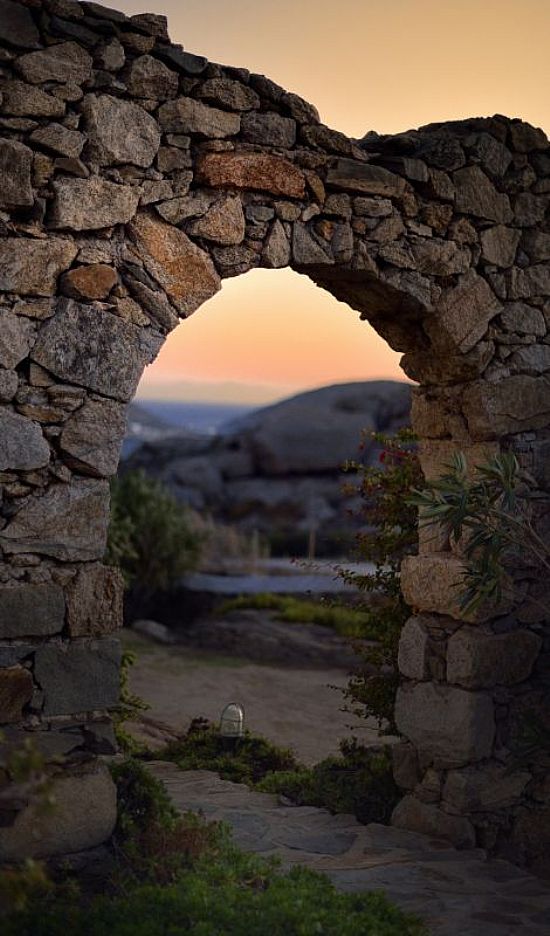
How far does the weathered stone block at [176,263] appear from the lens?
14.8 feet

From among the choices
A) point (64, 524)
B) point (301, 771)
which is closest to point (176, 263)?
point (64, 524)

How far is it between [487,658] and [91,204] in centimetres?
295

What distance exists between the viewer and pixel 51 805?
8.75ft

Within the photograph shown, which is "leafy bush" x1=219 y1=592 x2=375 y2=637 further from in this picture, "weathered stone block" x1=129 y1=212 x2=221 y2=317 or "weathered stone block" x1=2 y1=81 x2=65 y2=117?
"weathered stone block" x1=2 y1=81 x2=65 y2=117

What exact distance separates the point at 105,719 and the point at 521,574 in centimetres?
239

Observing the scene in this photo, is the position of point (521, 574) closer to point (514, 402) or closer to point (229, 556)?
point (514, 402)

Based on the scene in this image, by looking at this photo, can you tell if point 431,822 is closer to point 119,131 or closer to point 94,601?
point 94,601

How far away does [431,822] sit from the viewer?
5465 millimetres

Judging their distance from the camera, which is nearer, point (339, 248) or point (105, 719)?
point (105, 719)

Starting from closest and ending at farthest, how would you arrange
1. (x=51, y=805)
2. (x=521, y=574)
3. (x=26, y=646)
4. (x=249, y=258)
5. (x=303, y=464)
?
(x=51, y=805), (x=26, y=646), (x=249, y=258), (x=521, y=574), (x=303, y=464)

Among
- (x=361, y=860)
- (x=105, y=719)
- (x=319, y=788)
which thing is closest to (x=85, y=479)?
(x=105, y=719)

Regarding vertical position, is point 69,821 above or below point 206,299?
below

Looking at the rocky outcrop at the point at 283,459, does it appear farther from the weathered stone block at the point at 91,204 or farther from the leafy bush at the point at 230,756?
the weathered stone block at the point at 91,204

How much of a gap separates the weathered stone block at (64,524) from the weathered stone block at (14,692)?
1.57ft
